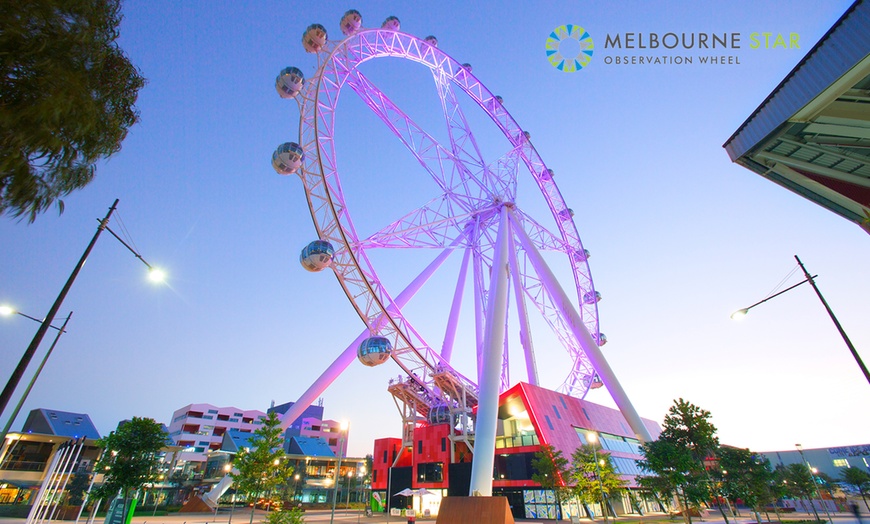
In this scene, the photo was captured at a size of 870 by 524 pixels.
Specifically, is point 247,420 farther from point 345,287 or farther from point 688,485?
point 688,485

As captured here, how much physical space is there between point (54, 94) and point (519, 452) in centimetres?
3965

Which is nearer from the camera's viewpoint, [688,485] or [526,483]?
[688,485]

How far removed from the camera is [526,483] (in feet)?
118

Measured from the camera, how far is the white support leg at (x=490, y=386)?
68.3 feet

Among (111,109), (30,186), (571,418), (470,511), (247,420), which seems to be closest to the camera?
(30,186)

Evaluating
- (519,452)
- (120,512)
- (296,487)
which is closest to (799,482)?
(519,452)

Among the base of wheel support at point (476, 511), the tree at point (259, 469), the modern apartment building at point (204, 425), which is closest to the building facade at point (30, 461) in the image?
the tree at point (259, 469)

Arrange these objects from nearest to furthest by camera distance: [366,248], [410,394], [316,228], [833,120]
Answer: [833,120] → [316,228] → [366,248] → [410,394]

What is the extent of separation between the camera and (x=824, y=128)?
14.5m

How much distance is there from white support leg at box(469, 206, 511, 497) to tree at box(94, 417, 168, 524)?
715 inches

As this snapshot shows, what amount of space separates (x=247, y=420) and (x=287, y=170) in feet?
261

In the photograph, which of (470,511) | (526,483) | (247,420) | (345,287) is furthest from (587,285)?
(247,420)

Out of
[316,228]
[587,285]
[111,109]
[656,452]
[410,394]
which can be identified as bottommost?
[656,452]

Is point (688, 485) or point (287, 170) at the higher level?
point (287, 170)
